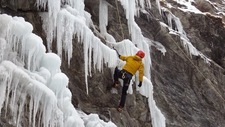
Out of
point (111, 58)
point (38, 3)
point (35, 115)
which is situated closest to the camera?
point (35, 115)

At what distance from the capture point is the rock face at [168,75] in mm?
10234

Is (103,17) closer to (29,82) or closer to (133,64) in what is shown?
(133,64)

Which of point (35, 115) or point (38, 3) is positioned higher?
Answer: point (38, 3)

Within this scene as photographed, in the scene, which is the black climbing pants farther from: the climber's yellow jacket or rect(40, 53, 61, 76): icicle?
rect(40, 53, 61, 76): icicle

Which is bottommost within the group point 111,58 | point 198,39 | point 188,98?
point 188,98

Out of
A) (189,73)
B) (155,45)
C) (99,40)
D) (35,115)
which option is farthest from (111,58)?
(189,73)

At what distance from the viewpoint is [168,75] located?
589 inches

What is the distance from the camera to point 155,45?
50.2 ft

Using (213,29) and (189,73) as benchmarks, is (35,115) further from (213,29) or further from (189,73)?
(213,29)

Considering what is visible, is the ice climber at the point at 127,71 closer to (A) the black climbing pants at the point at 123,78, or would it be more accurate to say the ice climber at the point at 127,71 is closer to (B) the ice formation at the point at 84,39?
(A) the black climbing pants at the point at 123,78

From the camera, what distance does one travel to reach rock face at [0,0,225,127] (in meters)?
10.2

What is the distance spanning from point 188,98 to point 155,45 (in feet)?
7.40

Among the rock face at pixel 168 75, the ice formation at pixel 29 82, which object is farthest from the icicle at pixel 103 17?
the ice formation at pixel 29 82

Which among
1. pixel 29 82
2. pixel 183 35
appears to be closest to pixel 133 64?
pixel 29 82
